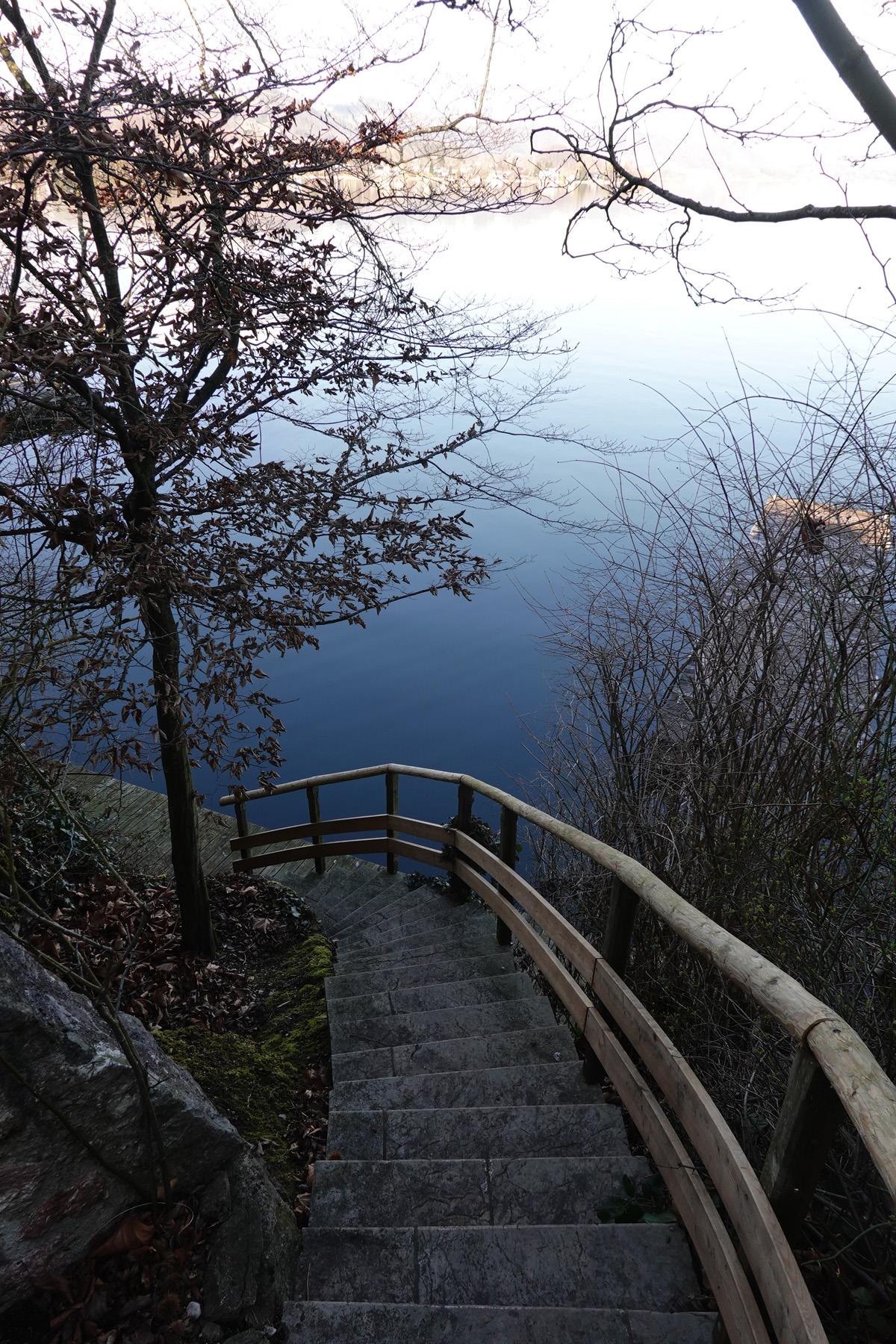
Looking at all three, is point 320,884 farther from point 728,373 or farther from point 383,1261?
point 728,373

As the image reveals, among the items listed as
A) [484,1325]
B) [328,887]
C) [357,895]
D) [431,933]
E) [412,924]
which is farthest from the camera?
[328,887]

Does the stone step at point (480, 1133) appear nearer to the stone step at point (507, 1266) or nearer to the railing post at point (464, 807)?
the stone step at point (507, 1266)

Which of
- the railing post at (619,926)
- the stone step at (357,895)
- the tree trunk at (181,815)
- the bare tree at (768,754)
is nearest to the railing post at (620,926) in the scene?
the railing post at (619,926)

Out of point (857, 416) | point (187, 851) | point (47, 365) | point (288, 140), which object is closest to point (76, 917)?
point (187, 851)

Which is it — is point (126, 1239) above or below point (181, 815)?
below

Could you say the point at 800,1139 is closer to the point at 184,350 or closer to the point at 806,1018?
the point at 806,1018

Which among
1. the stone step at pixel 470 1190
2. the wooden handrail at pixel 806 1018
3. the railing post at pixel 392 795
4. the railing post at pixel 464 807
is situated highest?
the wooden handrail at pixel 806 1018

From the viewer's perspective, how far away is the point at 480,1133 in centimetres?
310

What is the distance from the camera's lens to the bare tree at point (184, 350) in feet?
13.3

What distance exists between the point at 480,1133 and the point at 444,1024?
107 cm

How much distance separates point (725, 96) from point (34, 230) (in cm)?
460

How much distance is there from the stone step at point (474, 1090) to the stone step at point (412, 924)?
1947 millimetres

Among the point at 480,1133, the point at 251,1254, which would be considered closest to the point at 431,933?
the point at 480,1133

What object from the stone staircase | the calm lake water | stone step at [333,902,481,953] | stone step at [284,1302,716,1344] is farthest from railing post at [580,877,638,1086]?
the calm lake water
